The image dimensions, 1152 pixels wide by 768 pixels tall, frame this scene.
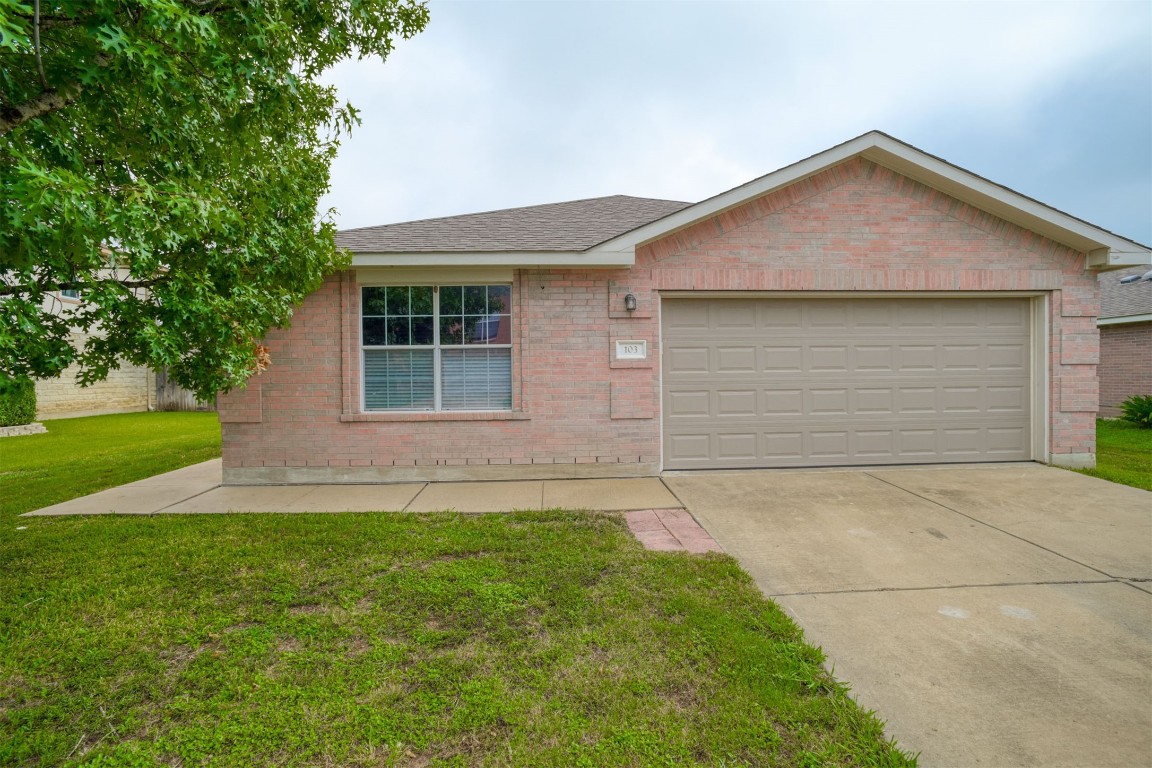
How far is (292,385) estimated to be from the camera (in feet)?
22.6

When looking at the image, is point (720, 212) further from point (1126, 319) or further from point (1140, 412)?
point (1126, 319)

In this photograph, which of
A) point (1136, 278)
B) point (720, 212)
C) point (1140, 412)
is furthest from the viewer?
point (1136, 278)

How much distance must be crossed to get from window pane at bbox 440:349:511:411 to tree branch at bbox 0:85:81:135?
4285mm

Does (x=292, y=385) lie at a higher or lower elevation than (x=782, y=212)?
lower

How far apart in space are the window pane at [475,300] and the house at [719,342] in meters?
0.03

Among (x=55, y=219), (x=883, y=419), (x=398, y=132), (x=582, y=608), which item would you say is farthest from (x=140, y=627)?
(x=398, y=132)

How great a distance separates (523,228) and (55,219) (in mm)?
5798

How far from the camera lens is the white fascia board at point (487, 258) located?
651cm

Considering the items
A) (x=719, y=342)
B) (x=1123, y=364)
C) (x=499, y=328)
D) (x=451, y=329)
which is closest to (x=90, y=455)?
(x=451, y=329)

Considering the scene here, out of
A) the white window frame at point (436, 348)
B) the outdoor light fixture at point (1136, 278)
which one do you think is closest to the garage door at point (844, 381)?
the white window frame at point (436, 348)

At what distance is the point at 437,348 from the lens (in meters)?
7.04

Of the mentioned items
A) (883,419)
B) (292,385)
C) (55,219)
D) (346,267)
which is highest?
(346,267)

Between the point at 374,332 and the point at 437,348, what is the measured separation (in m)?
0.88

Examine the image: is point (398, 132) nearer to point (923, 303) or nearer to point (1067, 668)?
point (923, 303)
